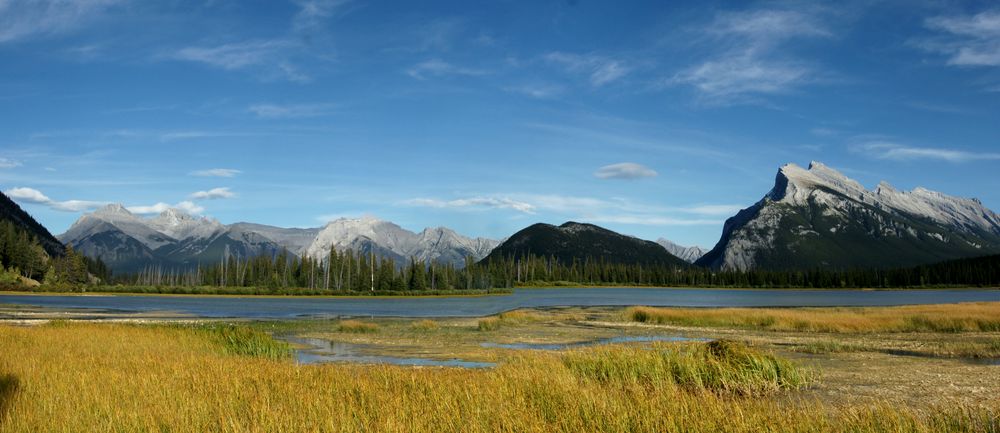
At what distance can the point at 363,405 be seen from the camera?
46.4 ft

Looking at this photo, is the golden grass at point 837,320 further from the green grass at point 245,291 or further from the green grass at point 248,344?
the green grass at point 245,291

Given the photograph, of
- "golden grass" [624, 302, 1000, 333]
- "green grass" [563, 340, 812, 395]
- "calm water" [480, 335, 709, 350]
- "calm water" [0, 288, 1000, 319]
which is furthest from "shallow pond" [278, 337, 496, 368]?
"calm water" [0, 288, 1000, 319]

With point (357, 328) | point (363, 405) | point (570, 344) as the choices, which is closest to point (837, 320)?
point (570, 344)

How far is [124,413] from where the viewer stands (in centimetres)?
1345

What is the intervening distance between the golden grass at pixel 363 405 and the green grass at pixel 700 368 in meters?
1.40

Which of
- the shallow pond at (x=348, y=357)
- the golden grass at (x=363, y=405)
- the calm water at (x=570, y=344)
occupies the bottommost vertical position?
the calm water at (x=570, y=344)

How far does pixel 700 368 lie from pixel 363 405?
44.4ft

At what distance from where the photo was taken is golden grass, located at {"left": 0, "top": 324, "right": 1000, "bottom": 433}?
11922mm

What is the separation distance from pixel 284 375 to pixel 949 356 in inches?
1356

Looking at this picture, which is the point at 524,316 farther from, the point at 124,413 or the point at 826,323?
the point at 124,413

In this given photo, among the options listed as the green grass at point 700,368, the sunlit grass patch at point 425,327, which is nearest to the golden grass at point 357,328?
the sunlit grass patch at point 425,327

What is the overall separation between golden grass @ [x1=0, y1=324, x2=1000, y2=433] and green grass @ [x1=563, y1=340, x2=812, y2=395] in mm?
1403

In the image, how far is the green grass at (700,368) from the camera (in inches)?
879

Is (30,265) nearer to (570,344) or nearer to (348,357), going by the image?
(348,357)
